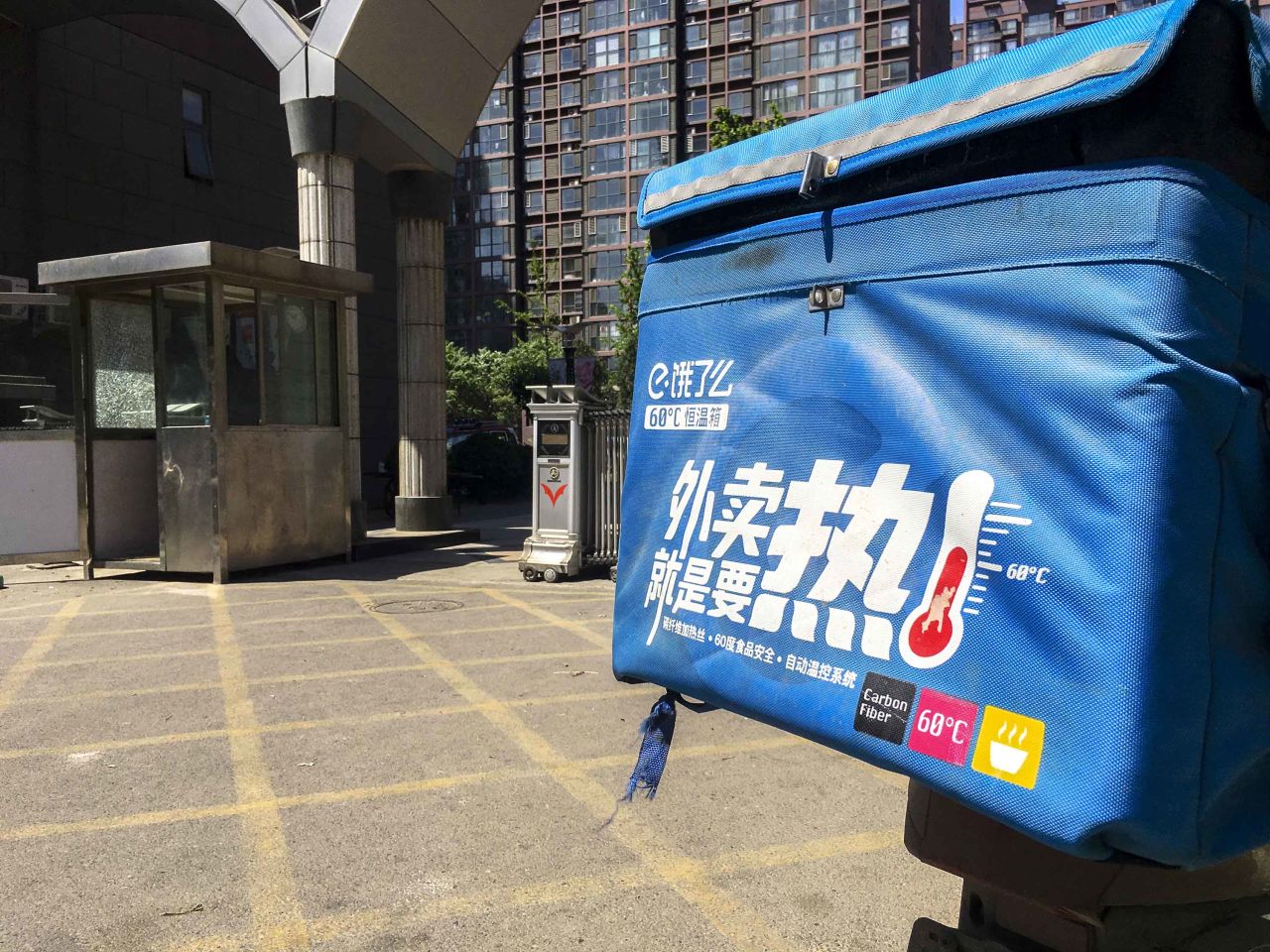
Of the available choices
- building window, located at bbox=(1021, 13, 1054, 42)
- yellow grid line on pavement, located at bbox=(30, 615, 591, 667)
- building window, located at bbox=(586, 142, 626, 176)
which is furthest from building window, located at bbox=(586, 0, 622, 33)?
yellow grid line on pavement, located at bbox=(30, 615, 591, 667)

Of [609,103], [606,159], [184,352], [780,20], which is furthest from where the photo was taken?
[606,159]

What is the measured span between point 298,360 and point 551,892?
29.2 ft

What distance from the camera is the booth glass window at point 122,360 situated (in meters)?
10.8

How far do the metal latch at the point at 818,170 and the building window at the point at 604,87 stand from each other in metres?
78.1

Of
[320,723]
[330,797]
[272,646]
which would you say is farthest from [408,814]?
[272,646]

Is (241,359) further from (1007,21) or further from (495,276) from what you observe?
(1007,21)

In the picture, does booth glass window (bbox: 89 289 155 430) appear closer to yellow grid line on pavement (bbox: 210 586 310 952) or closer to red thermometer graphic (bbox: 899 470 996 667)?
yellow grid line on pavement (bbox: 210 586 310 952)

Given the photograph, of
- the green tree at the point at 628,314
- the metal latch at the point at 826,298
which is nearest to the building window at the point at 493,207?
the green tree at the point at 628,314

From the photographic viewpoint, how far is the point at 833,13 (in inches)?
2699

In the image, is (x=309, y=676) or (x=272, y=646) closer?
(x=309, y=676)

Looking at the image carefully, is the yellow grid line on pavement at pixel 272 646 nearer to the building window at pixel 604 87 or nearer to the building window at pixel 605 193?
the building window at pixel 605 193

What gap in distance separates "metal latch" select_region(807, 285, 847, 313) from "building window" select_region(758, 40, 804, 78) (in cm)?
7428

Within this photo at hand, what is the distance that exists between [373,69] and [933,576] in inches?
513

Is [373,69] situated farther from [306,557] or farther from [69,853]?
[69,853]
